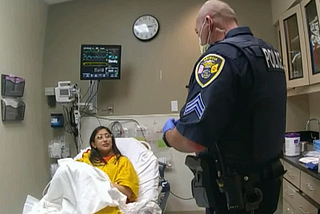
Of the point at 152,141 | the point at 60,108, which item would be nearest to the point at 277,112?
the point at 152,141

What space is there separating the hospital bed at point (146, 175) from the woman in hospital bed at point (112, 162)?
8cm

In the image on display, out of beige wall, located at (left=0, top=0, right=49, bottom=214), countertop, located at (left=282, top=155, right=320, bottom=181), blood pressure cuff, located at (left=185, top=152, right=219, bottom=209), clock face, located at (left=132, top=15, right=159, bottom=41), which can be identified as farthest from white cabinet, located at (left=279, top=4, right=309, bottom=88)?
beige wall, located at (left=0, top=0, right=49, bottom=214)

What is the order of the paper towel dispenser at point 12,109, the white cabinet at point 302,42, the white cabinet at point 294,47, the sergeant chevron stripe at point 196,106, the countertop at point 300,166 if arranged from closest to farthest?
the sergeant chevron stripe at point 196,106 → the countertop at point 300,166 → the white cabinet at point 302,42 → the white cabinet at point 294,47 → the paper towel dispenser at point 12,109

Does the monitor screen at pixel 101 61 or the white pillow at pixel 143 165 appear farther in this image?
the monitor screen at pixel 101 61

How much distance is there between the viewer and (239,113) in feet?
3.82

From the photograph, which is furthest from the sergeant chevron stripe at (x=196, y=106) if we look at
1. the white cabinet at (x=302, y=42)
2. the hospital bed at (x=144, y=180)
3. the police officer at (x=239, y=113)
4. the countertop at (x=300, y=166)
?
the white cabinet at (x=302, y=42)

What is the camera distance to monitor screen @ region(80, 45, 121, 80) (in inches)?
138

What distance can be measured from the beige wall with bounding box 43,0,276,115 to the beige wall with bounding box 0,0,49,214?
311 millimetres

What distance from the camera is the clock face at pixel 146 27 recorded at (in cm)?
377

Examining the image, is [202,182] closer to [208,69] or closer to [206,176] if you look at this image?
[206,176]

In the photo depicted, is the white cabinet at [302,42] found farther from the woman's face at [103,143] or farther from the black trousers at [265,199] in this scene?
the woman's face at [103,143]

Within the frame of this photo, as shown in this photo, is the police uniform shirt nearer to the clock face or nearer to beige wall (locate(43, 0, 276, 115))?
beige wall (locate(43, 0, 276, 115))

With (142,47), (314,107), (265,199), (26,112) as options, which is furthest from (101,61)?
(265,199)

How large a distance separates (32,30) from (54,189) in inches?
85.0
